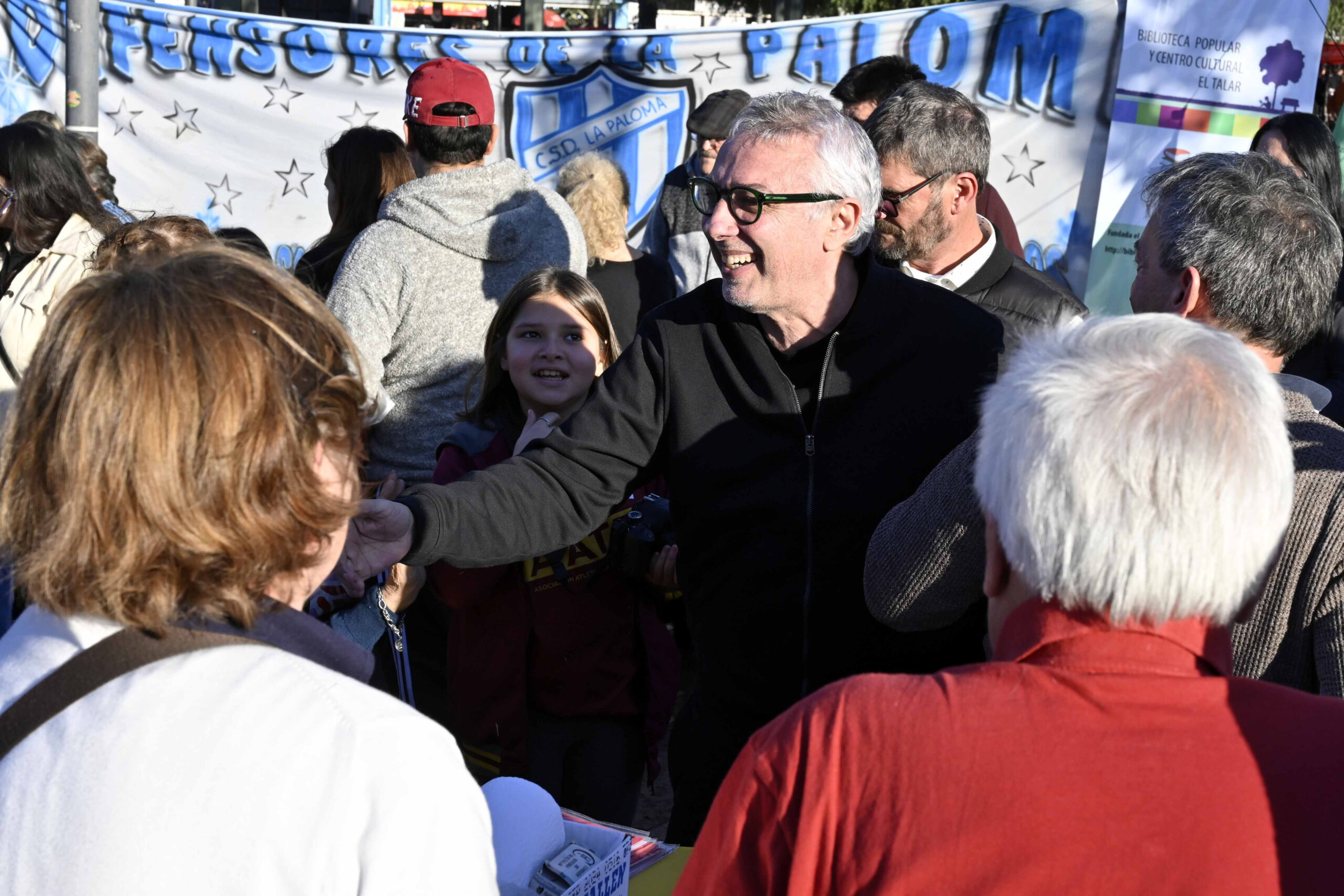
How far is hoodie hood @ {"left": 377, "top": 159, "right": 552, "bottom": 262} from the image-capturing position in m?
3.54

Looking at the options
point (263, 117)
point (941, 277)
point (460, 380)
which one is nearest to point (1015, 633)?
point (941, 277)

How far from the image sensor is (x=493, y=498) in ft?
7.77

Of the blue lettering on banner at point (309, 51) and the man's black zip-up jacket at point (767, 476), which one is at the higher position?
A: the blue lettering on banner at point (309, 51)

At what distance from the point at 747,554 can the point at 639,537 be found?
0.56 metres

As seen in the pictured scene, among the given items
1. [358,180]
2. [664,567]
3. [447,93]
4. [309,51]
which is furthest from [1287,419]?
[309,51]

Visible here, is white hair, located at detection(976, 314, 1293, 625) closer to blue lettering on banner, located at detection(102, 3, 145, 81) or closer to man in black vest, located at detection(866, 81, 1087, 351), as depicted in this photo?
man in black vest, located at detection(866, 81, 1087, 351)

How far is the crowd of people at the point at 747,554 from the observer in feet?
3.59

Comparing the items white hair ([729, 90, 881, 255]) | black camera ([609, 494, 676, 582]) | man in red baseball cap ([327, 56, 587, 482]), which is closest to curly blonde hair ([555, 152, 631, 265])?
man in red baseball cap ([327, 56, 587, 482])

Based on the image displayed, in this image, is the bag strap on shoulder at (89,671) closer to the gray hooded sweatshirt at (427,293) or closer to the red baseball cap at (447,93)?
the gray hooded sweatshirt at (427,293)

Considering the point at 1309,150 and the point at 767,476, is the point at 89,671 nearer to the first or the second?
the point at 767,476

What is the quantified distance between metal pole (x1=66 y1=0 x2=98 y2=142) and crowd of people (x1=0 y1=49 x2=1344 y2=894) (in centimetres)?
182

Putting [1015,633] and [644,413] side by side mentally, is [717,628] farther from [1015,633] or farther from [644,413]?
[1015,633]

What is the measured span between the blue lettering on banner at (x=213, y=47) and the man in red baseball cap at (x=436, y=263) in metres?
4.13

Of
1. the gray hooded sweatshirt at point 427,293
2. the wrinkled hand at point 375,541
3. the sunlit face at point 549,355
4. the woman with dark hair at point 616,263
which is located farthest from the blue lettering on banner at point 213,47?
the wrinkled hand at point 375,541
